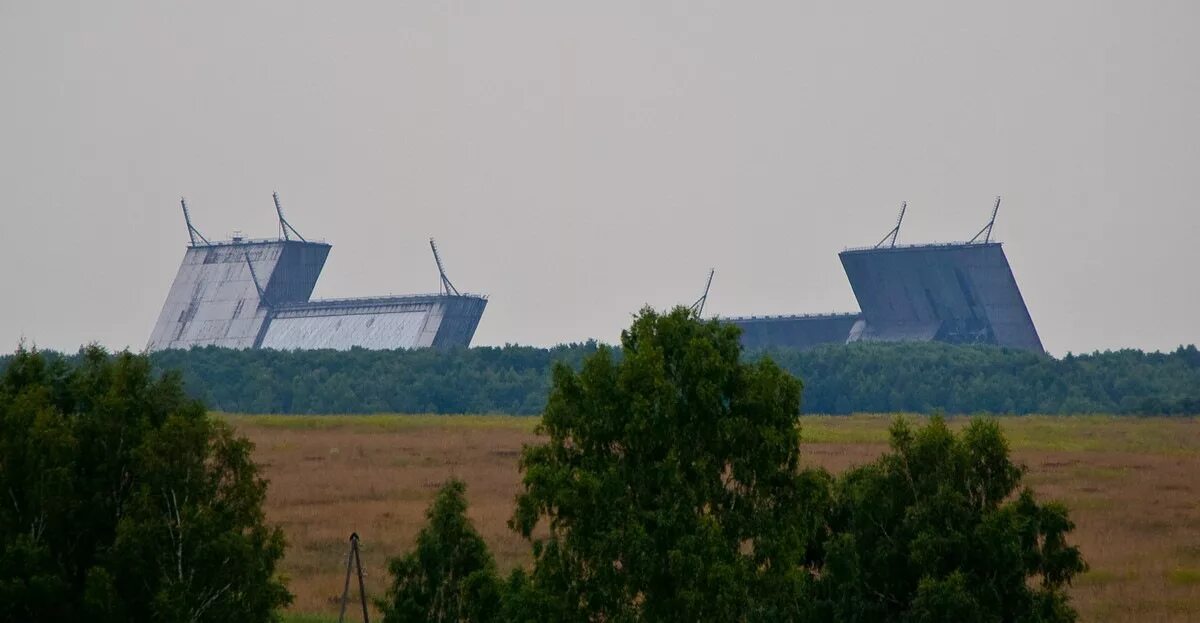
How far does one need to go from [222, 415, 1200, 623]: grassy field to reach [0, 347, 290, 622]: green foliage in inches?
199

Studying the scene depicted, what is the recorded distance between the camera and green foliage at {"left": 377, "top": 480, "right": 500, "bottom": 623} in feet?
96.5

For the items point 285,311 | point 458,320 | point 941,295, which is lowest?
point 285,311

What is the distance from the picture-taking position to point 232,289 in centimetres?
12500

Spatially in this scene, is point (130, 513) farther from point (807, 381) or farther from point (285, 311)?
point (285, 311)

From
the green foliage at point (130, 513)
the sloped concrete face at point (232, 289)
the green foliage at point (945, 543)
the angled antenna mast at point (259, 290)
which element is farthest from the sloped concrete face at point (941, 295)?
the green foliage at point (945, 543)

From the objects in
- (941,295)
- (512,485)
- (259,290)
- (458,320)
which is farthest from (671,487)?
(259,290)

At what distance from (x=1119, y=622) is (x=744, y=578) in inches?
480

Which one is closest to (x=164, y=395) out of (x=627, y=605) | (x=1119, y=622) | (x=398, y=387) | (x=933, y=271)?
(x=627, y=605)

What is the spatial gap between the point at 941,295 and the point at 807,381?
17563 millimetres

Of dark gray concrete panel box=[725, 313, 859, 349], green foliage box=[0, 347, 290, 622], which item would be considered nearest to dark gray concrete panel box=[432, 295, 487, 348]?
dark gray concrete panel box=[725, 313, 859, 349]

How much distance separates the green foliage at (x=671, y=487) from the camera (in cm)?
2623

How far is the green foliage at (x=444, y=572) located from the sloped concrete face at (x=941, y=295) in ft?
286

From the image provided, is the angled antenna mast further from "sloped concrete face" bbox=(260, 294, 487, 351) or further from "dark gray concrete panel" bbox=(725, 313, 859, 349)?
"dark gray concrete panel" bbox=(725, 313, 859, 349)

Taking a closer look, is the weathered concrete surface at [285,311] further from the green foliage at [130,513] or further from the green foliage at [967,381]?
the green foliage at [130,513]
